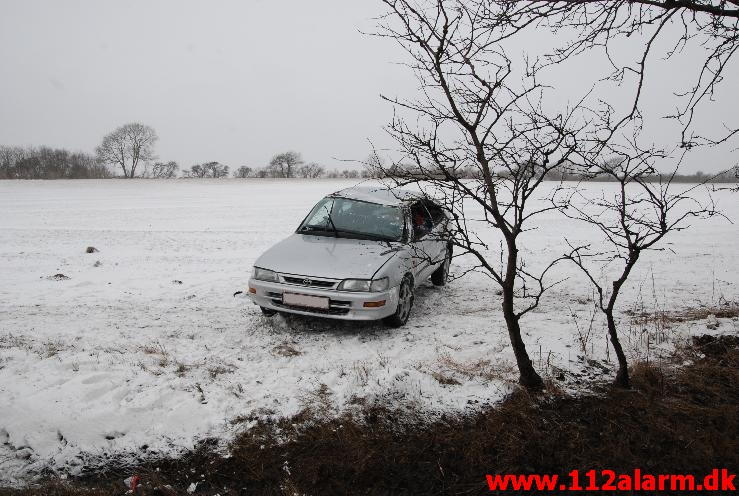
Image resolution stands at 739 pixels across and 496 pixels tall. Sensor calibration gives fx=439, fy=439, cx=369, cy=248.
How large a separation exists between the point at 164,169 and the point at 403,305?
288 feet

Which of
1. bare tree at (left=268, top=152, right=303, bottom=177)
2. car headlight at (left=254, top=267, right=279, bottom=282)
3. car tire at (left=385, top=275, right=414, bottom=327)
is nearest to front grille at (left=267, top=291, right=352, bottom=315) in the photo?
car headlight at (left=254, top=267, right=279, bottom=282)

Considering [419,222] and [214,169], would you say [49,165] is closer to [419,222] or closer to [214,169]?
[214,169]

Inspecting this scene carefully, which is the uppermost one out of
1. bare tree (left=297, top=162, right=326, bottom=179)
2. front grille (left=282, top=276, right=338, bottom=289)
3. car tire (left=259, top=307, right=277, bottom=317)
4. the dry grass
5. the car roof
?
bare tree (left=297, top=162, right=326, bottom=179)

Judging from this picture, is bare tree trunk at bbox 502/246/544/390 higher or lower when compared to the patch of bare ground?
higher

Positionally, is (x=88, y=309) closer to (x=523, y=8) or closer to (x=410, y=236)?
(x=410, y=236)

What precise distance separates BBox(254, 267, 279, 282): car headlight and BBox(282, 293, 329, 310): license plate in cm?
28

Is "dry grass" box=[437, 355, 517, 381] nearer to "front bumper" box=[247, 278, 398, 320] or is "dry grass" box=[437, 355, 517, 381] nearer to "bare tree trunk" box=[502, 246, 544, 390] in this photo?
"bare tree trunk" box=[502, 246, 544, 390]

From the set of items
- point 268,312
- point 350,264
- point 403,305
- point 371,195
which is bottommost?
point 268,312

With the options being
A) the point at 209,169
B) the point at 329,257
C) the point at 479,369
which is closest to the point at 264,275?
the point at 329,257

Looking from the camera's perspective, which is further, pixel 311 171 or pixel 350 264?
pixel 311 171

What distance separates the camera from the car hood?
199 inches

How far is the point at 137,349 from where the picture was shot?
15.6ft

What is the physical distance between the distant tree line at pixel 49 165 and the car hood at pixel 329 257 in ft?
230

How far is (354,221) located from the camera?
6.22 metres
